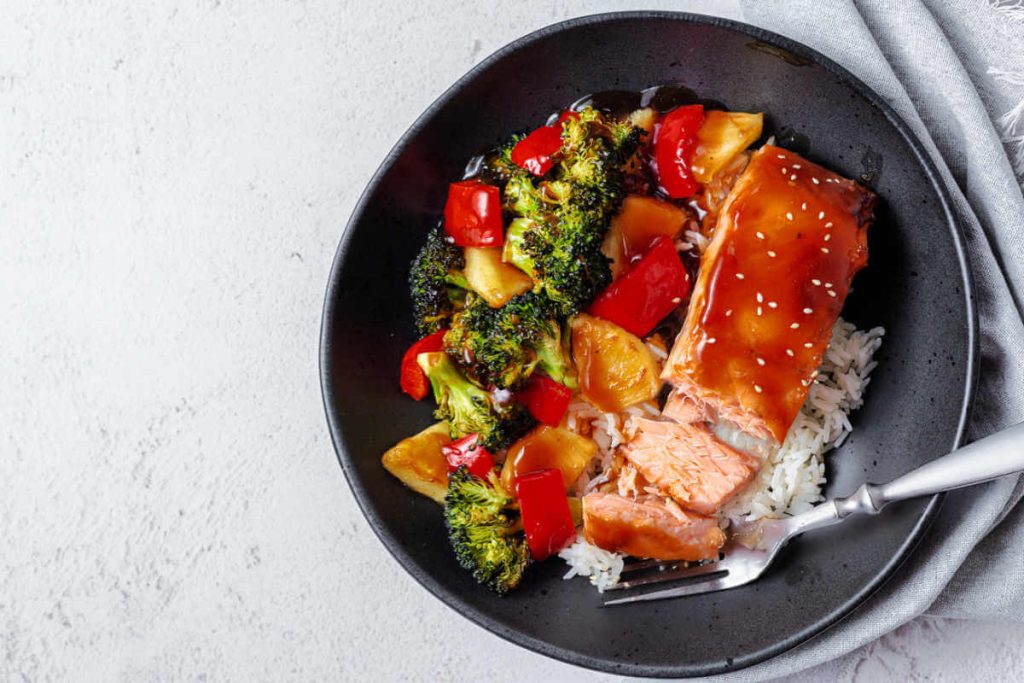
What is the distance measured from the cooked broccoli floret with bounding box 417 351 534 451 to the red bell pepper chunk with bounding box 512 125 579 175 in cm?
85

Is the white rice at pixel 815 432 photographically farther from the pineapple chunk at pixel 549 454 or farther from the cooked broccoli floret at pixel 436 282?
the cooked broccoli floret at pixel 436 282

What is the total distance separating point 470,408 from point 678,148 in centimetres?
Answer: 132

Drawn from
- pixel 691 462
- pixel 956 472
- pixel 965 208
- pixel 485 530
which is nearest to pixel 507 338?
pixel 485 530

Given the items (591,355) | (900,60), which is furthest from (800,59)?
(591,355)

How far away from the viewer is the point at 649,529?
3.55m

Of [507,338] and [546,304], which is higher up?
[546,304]

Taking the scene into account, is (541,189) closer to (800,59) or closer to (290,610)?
(800,59)

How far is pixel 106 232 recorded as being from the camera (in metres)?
4.33

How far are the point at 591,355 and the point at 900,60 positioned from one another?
1690 mm

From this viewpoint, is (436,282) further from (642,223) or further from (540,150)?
(642,223)

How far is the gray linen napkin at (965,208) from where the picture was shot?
3387 mm

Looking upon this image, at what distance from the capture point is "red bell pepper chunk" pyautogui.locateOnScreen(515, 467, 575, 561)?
3.55m

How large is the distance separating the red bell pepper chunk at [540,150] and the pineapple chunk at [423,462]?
1124mm

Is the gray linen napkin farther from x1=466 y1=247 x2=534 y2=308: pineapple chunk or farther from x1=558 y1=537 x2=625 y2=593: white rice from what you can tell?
x1=466 y1=247 x2=534 y2=308: pineapple chunk
